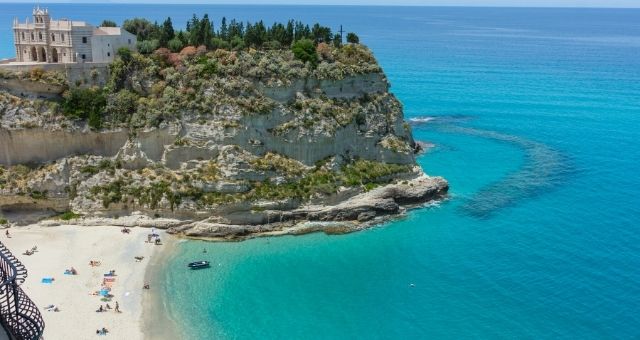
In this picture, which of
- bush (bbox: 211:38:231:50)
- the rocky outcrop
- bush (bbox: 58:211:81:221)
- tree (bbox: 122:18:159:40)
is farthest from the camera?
tree (bbox: 122:18:159:40)

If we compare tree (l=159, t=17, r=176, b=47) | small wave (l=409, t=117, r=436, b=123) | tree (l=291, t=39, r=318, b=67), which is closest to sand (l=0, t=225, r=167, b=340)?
tree (l=159, t=17, r=176, b=47)

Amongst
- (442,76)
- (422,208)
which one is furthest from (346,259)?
(442,76)

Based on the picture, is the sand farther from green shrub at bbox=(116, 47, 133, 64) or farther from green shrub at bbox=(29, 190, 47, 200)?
green shrub at bbox=(116, 47, 133, 64)

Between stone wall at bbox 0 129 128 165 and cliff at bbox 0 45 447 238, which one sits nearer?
cliff at bbox 0 45 447 238

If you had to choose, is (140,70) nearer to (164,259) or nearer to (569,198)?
(164,259)

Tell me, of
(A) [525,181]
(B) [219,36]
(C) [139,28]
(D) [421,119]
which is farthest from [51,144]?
(D) [421,119]
